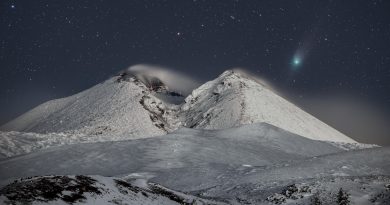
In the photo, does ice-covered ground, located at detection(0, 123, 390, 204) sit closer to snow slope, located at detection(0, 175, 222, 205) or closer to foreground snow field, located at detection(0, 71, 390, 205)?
foreground snow field, located at detection(0, 71, 390, 205)

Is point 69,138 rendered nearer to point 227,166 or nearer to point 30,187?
point 227,166

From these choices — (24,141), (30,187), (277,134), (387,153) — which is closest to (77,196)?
(30,187)

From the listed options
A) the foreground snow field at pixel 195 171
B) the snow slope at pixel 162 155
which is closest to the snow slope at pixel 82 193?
the foreground snow field at pixel 195 171

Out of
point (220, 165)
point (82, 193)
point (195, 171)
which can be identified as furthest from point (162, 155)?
point (82, 193)

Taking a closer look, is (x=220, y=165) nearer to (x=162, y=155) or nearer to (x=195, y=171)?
(x=195, y=171)

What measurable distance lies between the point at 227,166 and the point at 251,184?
1602 cm

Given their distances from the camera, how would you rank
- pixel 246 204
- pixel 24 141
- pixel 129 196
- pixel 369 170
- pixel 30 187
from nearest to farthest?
pixel 30 187
pixel 129 196
pixel 246 204
pixel 369 170
pixel 24 141

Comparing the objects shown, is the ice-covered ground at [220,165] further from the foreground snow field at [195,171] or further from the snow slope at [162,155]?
the foreground snow field at [195,171]

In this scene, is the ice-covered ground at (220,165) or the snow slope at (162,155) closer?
the ice-covered ground at (220,165)

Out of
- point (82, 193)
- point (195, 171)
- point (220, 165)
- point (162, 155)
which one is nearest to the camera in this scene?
point (82, 193)

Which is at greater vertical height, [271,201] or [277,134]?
[277,134]

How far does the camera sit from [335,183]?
33.3 m

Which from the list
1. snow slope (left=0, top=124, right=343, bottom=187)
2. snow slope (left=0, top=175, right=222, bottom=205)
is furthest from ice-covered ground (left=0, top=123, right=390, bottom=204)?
snow slope (left=0, top=175, right=222, bottom=205)

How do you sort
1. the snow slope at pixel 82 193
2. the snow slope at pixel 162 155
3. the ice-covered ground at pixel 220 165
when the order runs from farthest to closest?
the snow slope at pixel 162 155
the ice-covered ground at pixel 220 165
the snow slope at pixel 82 193
